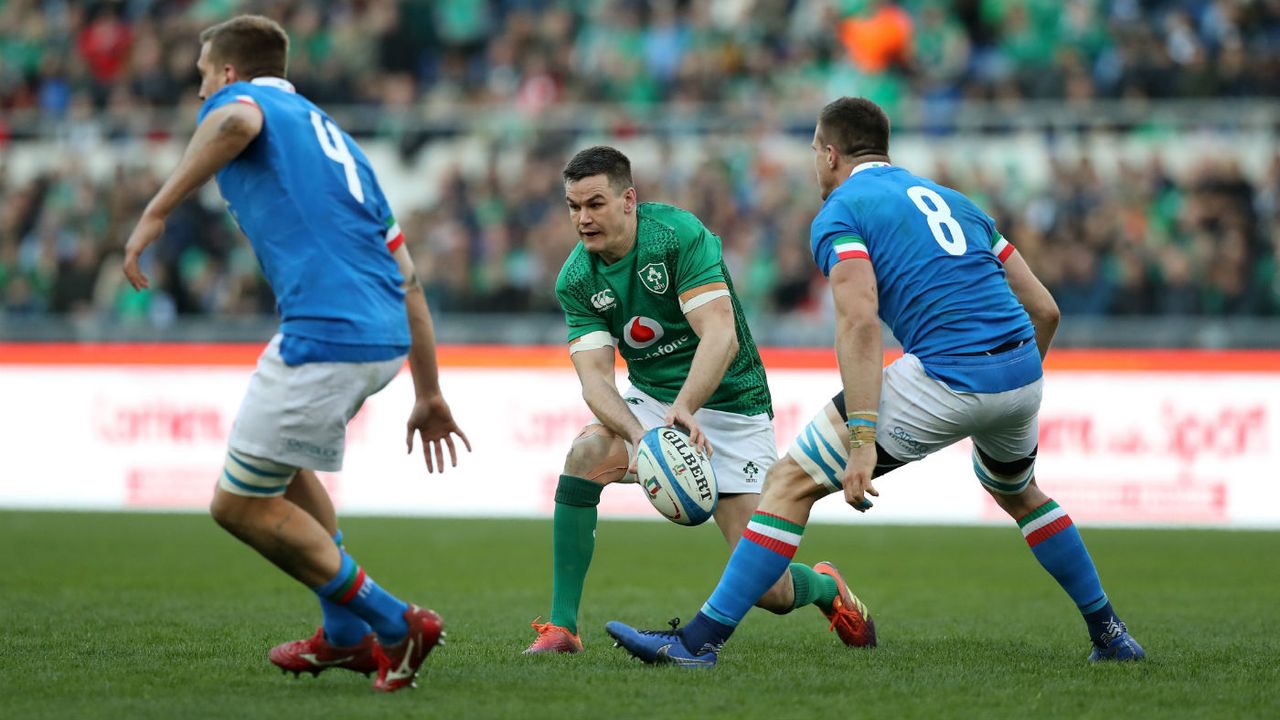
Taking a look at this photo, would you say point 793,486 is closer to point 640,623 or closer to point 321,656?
point 321,656

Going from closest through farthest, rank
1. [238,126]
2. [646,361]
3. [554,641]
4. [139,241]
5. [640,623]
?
[139,241]
[238,126]
[554,641]
[646,361]
[640,623]

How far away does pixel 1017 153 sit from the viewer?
1759cm

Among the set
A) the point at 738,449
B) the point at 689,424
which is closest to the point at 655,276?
the point at 689,424

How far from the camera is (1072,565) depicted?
6902mm

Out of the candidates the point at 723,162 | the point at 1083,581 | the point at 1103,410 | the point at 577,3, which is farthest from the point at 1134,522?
the point at 577,3

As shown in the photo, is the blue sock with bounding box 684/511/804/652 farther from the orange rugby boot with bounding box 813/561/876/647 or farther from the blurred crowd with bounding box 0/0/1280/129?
the blurred crowd with bounding box 0/0/1280/129

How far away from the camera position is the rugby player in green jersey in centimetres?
706

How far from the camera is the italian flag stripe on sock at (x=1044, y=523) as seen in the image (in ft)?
22.9

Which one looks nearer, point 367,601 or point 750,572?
point 367,601

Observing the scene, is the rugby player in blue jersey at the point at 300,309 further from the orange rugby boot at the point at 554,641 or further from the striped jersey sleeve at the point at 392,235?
the orange rugby boot at the point at 554,641

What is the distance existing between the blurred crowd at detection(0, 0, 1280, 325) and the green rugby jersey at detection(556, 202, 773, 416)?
9.12 meters

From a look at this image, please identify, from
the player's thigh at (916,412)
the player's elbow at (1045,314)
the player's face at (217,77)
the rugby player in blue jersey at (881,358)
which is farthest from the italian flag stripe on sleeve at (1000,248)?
the player's face at (217,77)

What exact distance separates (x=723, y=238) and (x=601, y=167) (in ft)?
33.6

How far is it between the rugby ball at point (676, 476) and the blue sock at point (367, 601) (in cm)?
129
